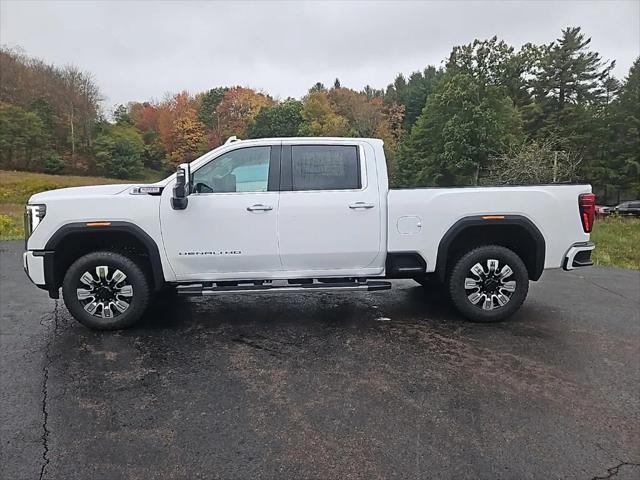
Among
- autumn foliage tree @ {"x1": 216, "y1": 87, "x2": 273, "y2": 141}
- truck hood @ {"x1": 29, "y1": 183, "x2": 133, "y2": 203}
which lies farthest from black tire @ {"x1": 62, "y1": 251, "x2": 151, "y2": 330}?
autumn foliage tree @ {"x1": 216, "y1": 87, "x2": 273, "y2": 141}

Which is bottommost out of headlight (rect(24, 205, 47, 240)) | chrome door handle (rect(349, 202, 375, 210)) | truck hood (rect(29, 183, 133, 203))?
headlight (rect(24, 205, 47, 240))

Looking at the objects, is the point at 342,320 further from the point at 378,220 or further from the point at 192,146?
the point at 192,146

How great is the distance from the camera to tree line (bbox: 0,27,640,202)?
4225cm

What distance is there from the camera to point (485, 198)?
15.6ft

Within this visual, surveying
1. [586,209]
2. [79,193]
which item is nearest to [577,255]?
[586,209]

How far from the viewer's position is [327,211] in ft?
15.2

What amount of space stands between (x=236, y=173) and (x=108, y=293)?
1.74m

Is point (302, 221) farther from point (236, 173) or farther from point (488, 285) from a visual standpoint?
point (488, 285)

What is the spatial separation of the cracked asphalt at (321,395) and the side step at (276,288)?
1.36ft

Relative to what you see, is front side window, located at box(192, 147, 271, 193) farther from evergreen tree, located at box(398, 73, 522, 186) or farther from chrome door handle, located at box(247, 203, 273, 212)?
evergreen tree, located at box(398, 73, 522, 186)

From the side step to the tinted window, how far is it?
3.25 feet

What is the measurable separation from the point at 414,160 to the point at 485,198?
1753 inches

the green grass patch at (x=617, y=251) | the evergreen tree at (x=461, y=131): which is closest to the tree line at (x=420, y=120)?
the evergreen tree at (x=461, y=131)

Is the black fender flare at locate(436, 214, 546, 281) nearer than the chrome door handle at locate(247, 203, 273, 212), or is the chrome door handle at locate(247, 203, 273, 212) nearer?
the chrome door handle at locate(247, 203, 273, 212)
